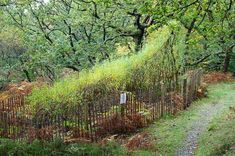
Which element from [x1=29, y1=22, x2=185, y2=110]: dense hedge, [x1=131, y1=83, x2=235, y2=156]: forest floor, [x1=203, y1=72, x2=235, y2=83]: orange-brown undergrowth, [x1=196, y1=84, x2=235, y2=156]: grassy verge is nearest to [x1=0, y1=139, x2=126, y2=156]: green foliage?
[x1=131, y1=83, x2=235, y2=156]: forest floor

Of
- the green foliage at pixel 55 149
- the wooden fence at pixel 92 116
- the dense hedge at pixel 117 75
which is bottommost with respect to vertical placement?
the green foliage at pixel 55 149

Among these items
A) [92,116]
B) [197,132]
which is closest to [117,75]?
[92,116]

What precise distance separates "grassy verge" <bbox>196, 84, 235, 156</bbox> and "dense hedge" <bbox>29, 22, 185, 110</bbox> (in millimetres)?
3337

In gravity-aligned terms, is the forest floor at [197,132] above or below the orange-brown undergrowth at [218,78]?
below

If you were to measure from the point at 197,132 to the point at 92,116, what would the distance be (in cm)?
327

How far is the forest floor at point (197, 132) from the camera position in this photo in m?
9.74

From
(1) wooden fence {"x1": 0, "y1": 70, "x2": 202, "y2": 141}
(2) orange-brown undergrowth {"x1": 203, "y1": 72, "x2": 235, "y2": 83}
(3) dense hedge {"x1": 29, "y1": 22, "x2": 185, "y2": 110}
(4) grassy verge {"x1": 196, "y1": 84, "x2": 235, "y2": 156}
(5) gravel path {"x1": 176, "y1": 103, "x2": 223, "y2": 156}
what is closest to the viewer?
(4) grassy verge {"x1": 196, "y1": 84, "x2": 235, "y2": 156}

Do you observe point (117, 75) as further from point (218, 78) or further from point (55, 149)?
point (218, 78)

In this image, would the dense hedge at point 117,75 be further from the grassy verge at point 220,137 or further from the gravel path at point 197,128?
the grassy verge at point 220,137

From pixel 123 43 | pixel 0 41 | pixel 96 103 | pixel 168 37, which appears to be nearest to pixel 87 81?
pixel 96 103

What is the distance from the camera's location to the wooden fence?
10.3 metres

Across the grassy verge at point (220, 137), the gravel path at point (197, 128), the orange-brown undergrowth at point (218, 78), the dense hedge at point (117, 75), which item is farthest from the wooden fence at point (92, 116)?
the orange-brown undergrowth at point (218, 78)

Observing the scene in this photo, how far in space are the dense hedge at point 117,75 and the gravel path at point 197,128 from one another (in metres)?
2.74

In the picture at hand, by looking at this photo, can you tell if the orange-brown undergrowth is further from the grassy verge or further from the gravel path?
the grassy verge
